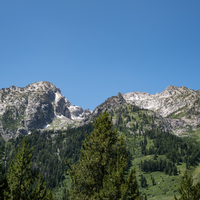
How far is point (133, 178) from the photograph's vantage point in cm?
2666

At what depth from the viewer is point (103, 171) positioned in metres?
30.9

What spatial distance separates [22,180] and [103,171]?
15280mm

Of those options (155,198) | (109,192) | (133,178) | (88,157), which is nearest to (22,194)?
(88,157)

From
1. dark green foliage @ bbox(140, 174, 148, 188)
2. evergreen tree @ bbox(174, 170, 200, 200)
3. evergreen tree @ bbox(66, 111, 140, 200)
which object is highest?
evergreen tree @ bbox(66, 111, 140, 200)

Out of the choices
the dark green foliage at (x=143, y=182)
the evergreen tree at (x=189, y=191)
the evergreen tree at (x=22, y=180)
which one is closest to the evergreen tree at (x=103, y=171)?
the evergreen tree at (x=22, y=180)

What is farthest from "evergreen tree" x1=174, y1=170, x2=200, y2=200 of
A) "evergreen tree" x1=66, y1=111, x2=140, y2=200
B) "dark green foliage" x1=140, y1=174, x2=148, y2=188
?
"dark green foliage" x1=140, y1=174, x2=148, y2=188

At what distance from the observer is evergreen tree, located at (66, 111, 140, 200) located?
26.0 meters

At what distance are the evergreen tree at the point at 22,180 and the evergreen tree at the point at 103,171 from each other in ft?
25.6

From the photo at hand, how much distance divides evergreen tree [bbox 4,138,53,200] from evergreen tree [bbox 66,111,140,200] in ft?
25.6

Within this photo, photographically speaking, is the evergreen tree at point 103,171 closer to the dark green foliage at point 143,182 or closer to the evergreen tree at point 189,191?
the evergreen tree at point 189,191

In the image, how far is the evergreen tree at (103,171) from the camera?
2600cm

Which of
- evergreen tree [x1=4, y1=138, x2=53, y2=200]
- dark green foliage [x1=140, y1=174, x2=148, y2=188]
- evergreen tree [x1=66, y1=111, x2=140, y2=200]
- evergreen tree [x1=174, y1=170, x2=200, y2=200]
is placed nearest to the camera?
evergreen tree [x1=66, y1=111, x2=140, y2=200]

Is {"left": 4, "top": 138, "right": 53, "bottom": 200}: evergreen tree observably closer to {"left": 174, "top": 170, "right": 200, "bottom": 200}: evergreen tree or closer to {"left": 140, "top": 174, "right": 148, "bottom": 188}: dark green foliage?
{"left": 174, "top": 170, "right": 200, "bottom": 200}: evergreen tree

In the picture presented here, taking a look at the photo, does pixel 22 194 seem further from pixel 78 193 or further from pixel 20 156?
pixel 78 193
